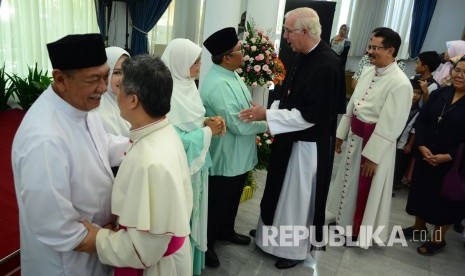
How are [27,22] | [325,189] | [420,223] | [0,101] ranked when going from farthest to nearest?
[27,22]
[0,101]
[420,223]
[325,189]

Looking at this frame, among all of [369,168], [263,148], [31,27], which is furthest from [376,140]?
[31,27]

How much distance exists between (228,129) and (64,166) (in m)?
1.29

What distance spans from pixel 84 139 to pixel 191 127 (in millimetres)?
788

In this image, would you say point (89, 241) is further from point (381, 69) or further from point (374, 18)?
point (374, 18)

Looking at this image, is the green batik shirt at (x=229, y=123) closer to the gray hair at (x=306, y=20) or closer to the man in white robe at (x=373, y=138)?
the gray hair at (x=306, y=20)

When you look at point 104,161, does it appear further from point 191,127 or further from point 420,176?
point 420,176

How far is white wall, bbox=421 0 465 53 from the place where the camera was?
8.62m

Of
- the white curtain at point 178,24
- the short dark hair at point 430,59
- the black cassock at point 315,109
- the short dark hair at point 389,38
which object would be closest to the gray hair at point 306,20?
the black cassock at point 315,109

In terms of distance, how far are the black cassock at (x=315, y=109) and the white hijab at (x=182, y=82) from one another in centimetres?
77

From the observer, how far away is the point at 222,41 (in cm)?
221

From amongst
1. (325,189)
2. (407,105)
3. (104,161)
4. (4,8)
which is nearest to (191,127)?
(104,161)

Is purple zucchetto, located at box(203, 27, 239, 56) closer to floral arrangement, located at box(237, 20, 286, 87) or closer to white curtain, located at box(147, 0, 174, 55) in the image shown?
floral arrangement, located at box(237, 20, 286, 87)

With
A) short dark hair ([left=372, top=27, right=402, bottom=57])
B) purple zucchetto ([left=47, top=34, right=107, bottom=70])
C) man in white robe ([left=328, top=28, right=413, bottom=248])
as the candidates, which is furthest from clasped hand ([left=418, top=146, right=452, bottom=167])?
purple zucchetto ([left=47, top=34, right=107, bottom=70])

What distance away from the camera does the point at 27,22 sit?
454 cm
